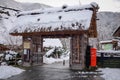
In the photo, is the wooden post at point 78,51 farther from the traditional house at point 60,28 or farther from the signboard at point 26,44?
the signboard at point 26,44

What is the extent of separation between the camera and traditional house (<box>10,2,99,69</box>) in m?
23.5

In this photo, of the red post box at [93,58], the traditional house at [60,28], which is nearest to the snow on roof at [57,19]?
the traditional house at [60,28]

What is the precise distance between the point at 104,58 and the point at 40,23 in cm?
796

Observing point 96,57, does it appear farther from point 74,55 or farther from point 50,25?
point 50,25

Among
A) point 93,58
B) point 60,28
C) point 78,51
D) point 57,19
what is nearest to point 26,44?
point 57,19

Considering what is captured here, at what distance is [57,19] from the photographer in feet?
84.8

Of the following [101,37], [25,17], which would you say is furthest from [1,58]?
[101,37]

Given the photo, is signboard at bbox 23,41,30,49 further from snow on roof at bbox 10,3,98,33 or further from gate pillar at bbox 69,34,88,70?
gate pillar at bbox 69,34,88,70

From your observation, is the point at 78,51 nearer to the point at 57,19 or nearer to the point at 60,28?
the point at 60,28

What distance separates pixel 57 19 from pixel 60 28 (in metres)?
2.02

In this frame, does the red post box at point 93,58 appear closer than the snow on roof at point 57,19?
Yes

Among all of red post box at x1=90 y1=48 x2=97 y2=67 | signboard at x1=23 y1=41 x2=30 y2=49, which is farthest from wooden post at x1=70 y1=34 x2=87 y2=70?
signboard at x1=23 y1=41 x2=30 y2=49

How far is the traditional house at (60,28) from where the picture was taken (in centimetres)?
2353

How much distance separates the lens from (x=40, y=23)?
26188mm
